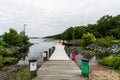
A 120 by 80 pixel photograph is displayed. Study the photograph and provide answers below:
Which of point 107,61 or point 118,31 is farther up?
point 118,31

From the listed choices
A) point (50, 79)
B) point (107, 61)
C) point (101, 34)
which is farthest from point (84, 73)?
point (101, 34)

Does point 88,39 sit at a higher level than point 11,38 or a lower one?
lower

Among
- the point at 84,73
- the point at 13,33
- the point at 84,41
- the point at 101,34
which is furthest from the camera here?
the point at 101,34

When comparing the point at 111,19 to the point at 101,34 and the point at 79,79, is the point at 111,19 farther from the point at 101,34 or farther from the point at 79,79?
the point at 79,79

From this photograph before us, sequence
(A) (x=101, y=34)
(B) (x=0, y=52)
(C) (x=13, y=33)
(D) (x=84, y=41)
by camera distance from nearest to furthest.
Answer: (B) (x=0, y=52) → (C) (x=13, y=33) → (D) (x=84, y=41) → (A) (x=101, y=34)

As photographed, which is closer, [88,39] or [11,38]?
[11,38]

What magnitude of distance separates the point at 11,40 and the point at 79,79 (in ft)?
105

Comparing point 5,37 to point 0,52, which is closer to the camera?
point 0,52

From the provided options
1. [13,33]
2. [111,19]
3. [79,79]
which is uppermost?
[111,19]

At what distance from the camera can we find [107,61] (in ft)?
61.8

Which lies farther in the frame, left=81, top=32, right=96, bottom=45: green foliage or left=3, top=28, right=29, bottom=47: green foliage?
left=81, top=32, right=96, bottom=45: green foliage

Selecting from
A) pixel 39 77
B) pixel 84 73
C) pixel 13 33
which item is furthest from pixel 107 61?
pixel 13 33

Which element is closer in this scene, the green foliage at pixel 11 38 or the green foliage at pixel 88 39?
the green foliage at pixel 11 38

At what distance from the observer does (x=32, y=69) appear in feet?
36.3
